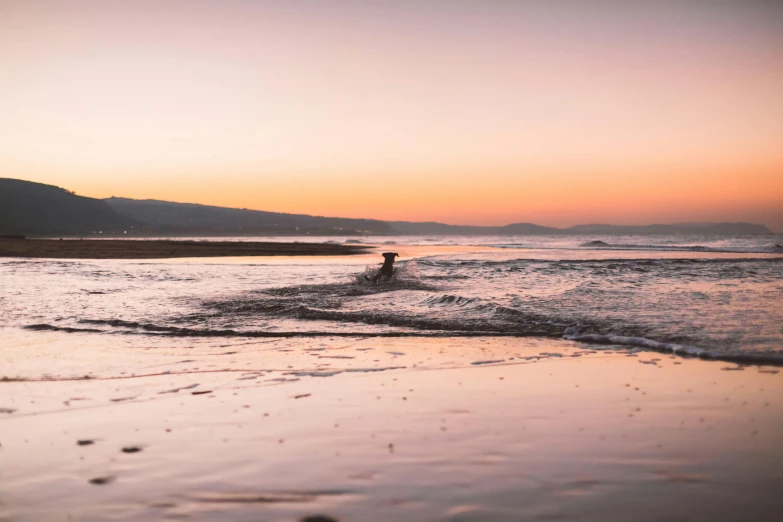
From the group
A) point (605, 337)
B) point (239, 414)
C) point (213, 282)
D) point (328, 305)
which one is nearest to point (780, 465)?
point (239, 414)

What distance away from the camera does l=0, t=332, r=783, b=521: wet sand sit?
10.6 feet

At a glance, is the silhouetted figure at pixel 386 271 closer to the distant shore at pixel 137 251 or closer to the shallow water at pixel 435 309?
the shallow water at pixel 435 309

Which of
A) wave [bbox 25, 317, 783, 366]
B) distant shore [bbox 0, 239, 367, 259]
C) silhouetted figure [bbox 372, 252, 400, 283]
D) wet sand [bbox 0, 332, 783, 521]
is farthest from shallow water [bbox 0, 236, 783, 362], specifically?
distant shore [bbox 0, 239, 367, 259]

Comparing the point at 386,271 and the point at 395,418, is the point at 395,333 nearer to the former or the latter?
the point at 395,418

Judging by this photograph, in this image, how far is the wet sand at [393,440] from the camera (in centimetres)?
324

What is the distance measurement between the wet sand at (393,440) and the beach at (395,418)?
0.07 feet

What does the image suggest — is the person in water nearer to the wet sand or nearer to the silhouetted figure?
the silhouetted figure

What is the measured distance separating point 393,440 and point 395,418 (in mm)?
606

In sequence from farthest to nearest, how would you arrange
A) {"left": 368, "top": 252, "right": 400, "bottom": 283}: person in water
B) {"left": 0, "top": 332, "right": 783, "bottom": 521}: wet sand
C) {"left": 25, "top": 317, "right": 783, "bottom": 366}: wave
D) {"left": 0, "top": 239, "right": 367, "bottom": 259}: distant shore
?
1. {"left": 0, "top": 239, "right": 367, "bottom": 259}: distant shore
2. {"left": 368, "top": 252, "right": 400, "bottom": 283}: person in water
3. {"left": 25, "top": 317, "right": 783, "bottom": 366}: wave
4. {"left": 0, "top": 332, "right": 783, "bottom": 521}: wet sand

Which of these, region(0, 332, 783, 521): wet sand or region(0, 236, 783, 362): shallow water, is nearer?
region(0, 332, 783, 521): wet sand

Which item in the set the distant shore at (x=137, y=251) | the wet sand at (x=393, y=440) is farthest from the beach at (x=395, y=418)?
the distant shore at (x=137, y=251)

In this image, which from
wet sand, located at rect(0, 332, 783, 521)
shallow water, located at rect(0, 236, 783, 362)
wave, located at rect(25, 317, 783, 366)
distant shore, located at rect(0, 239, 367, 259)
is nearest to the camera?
wet sand, located at rect(0, 332, 783, 521)

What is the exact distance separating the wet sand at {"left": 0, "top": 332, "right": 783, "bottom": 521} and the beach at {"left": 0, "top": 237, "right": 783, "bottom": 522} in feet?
0.07

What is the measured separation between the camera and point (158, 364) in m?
7.68
